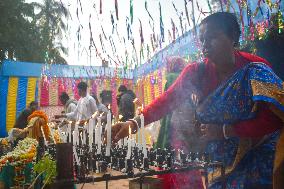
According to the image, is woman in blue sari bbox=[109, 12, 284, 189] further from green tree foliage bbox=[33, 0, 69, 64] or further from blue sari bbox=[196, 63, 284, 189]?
green tree foliage bbox=[33, 0, 69, 64]

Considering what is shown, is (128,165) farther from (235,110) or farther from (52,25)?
(52,25)

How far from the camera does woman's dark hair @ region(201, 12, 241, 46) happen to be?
71.9 inches

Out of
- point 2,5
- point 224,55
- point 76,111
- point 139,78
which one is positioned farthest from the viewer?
point 2,5

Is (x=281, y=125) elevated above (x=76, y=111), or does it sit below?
below

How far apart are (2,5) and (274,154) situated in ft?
91.6

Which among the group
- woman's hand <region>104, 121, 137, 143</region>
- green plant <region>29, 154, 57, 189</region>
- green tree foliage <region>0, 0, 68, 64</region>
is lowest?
green plant <region>29, 154, 57, 189</region>

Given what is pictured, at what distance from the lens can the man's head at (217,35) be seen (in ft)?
5.88

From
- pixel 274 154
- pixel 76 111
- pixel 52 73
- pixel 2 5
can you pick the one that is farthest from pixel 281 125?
pixel 2 5

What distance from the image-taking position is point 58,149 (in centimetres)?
150

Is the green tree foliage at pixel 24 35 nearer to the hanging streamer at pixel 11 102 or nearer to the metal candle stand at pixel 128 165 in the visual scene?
the hanging streamer at pixel 11 102

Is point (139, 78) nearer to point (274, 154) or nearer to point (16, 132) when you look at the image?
point (16, 132)

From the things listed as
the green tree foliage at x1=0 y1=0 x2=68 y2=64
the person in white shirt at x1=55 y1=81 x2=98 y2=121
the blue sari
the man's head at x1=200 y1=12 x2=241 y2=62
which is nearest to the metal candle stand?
the blue sari

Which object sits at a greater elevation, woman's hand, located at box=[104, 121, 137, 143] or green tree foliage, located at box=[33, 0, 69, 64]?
green tree foliage, located at box=[33, 0, 69, 64]

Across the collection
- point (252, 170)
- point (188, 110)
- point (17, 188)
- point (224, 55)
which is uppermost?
point (224, 55)
